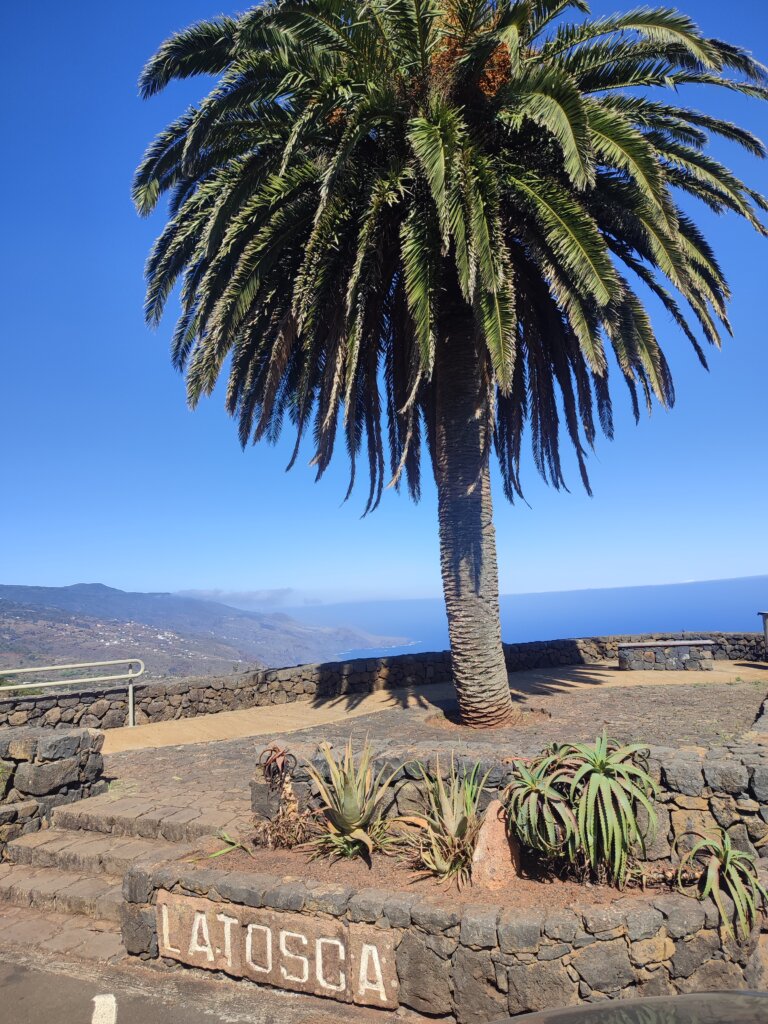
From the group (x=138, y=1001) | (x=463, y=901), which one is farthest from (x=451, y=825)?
(x=138, y=1001)

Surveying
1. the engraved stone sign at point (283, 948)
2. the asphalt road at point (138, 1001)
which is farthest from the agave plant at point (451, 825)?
the asphalt road at point (138, 1001)

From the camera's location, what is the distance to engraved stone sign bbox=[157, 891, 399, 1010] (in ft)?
14.2

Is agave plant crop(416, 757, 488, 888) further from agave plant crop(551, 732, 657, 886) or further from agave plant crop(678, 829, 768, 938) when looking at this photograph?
agave plant crop(678, 829, 768, 938)

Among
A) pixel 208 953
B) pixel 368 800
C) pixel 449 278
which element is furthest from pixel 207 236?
pixel 208 953

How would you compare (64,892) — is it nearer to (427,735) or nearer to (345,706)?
(427,735)

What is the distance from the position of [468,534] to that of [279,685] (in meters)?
6.74

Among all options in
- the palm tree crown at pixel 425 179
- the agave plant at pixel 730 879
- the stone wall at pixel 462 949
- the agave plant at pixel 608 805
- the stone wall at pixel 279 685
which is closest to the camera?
the stone wall at pixel 462 949

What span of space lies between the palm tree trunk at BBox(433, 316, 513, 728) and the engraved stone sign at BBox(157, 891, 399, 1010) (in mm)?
6190

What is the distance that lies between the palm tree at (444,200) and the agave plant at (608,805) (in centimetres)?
509

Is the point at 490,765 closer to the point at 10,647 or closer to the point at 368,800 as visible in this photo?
the point at 368,800

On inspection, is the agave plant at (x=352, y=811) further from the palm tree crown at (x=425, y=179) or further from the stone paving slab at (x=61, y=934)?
the palm tree crown at (x=425, y=179)

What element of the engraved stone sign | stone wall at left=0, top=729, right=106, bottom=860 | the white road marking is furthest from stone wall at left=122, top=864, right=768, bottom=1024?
stone wall at left=0, top=729, right=106, bottom=860

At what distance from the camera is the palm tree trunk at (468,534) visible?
34.2 ft

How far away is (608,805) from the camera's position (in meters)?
4.48
